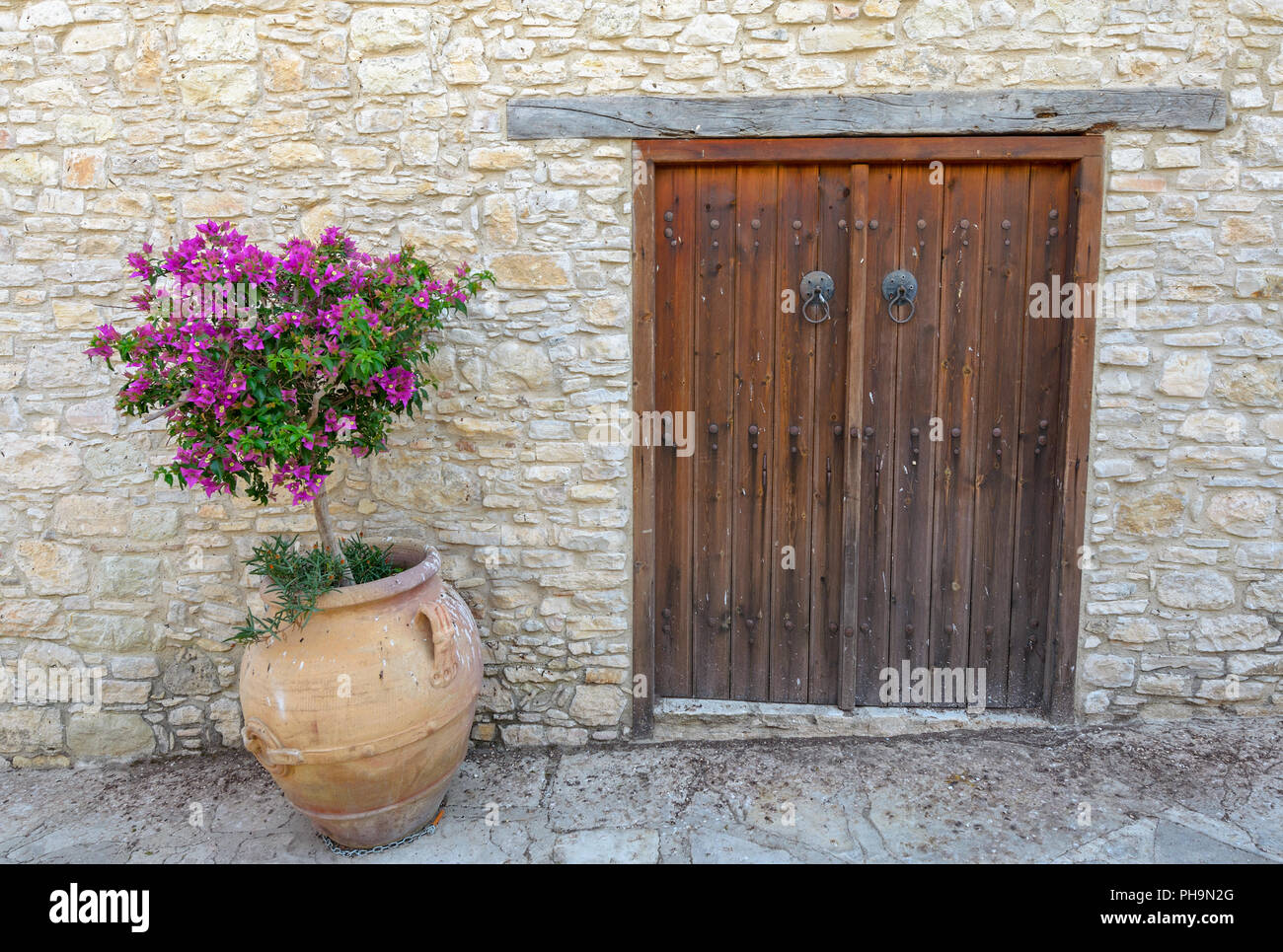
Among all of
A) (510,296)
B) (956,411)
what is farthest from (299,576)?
(956,411)

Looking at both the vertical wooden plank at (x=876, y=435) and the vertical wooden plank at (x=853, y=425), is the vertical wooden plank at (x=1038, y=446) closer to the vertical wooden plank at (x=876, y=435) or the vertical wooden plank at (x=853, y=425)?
the vertical wooden plank at (x=876, y=435)

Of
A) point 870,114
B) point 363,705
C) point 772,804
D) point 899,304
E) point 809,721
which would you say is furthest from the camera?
point 809,721

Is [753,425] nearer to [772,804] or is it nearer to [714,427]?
[714,427]

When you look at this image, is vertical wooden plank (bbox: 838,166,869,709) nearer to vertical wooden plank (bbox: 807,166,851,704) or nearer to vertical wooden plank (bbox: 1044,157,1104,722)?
vertical wooden plank (bbox: 807,166,851,704)

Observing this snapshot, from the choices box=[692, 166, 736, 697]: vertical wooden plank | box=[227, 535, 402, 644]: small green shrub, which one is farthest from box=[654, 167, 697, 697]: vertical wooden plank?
box=[227, 535, 402, 644]: small green shrub

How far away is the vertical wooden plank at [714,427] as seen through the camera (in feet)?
11.4

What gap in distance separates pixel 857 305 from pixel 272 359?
7.00ft

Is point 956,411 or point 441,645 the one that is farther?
point 956,411

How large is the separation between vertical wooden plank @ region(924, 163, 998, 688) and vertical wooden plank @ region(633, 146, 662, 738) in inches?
45.4

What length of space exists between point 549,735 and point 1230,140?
3448 millimetres

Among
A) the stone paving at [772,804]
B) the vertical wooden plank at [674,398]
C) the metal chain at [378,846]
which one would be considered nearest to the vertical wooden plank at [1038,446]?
the stone paving at [772,804]

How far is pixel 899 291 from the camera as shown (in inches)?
137

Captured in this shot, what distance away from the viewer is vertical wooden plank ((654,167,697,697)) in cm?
348

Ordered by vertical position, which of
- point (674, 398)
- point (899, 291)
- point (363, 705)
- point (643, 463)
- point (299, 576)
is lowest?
point (363, 705)
